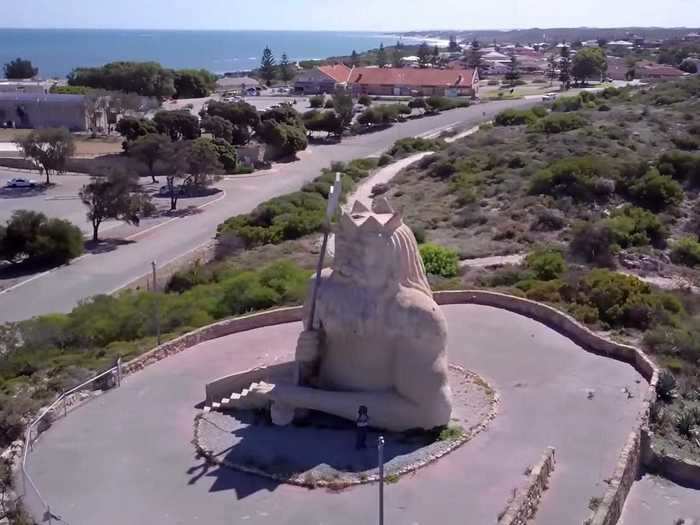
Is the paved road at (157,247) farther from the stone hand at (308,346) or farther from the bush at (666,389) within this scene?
the bush at (666,389)

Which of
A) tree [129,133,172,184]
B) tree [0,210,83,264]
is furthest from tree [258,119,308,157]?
tree [0,210,83,264]

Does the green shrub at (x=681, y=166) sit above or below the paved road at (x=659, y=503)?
above

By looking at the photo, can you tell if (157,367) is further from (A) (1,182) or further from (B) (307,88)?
(B) (307,88)

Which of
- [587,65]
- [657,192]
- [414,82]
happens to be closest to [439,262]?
[657,192]

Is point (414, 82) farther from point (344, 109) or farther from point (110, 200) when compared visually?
point (110, 200)

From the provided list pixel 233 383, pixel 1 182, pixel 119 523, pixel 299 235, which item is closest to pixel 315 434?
pixel 233 383

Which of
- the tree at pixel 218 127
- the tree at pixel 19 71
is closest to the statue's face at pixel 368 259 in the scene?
the tree at pixel 218 127
